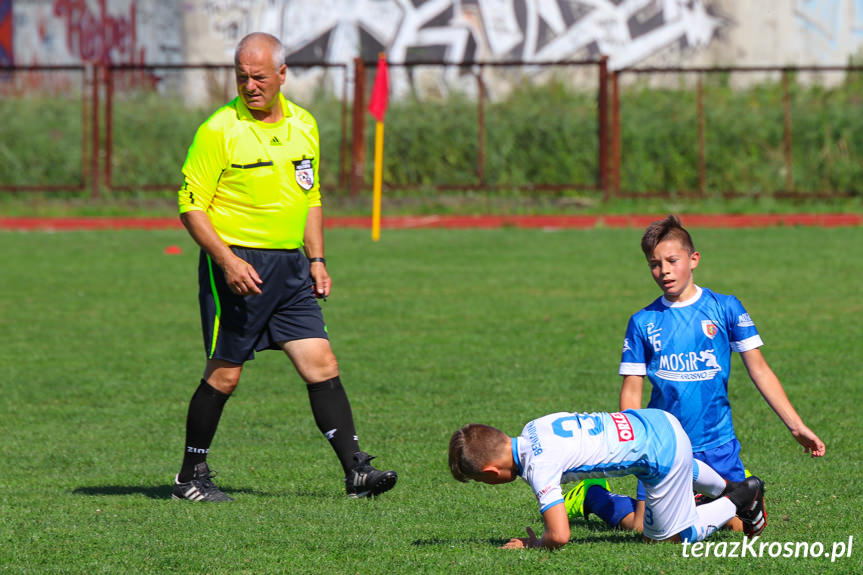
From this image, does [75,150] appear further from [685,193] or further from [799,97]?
[799,97]

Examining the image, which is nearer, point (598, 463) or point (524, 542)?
point (598, 463)

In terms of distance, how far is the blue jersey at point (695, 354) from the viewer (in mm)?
4902

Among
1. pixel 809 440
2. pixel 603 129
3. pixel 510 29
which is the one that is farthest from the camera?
pixel 510 29

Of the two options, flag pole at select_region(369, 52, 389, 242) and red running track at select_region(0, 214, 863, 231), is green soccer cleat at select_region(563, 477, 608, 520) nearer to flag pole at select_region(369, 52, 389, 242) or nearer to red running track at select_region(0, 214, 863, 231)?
flag pole at select_region(369, 52, 389, 242)

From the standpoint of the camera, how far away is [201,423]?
5.89 meters

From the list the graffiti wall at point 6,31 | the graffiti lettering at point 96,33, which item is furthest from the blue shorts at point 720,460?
the graffiti wall at point 6,31

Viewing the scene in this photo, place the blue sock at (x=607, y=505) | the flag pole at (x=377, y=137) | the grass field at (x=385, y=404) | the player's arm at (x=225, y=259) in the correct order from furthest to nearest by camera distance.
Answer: the flag pole at (x=377, y=137)
the player's arm at (x=225, y=259)
the blue sock at (x=607, y=505)
the grass field at (x=385, y=404)

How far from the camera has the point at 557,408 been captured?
761 cm

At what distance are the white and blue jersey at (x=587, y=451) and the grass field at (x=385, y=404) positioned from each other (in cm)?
29

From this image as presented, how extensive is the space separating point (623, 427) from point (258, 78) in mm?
2348

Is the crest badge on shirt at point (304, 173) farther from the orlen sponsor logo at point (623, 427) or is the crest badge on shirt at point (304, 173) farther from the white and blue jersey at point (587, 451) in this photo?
the orlen sponsor logo at point (623, 427)

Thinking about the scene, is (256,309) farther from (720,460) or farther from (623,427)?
(720,460)

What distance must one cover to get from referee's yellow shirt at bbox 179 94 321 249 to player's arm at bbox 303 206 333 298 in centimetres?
18

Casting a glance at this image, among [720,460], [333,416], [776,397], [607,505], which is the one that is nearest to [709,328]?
[776,397]
